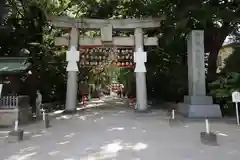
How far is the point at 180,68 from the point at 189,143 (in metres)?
12.2

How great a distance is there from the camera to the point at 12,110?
565 inches

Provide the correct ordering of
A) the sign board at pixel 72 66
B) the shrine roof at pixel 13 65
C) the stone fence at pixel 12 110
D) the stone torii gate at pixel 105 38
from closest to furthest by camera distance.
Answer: the stone fence at pixel 12 110, the shrine roof at pixel 13 65, the stone torii gate at pixel 105 38, the sign board at pixel 72 66

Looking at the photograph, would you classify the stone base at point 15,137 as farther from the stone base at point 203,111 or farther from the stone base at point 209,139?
the stone base at point 203,111

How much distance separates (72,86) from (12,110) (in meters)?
5.76

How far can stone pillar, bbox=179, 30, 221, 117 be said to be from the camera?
15.9 metres

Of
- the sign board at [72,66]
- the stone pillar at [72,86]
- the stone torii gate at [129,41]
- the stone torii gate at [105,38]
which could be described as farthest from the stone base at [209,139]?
the sign board at [72,66]

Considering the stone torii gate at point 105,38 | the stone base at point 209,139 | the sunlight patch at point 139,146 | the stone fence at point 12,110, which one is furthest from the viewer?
the stone torii gate at point 105,38

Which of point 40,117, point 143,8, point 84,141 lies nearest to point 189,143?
point 84,141

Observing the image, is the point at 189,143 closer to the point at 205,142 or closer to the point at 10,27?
the point at 205,142

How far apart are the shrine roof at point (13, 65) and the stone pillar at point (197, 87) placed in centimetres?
878

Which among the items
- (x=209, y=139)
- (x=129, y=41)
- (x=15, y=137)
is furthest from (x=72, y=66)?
(x=209, y=139)

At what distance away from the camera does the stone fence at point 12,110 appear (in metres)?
14.2

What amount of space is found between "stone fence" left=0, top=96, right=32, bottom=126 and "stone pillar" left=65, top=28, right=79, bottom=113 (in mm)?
4296

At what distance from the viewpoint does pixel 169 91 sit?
22.6 meters
